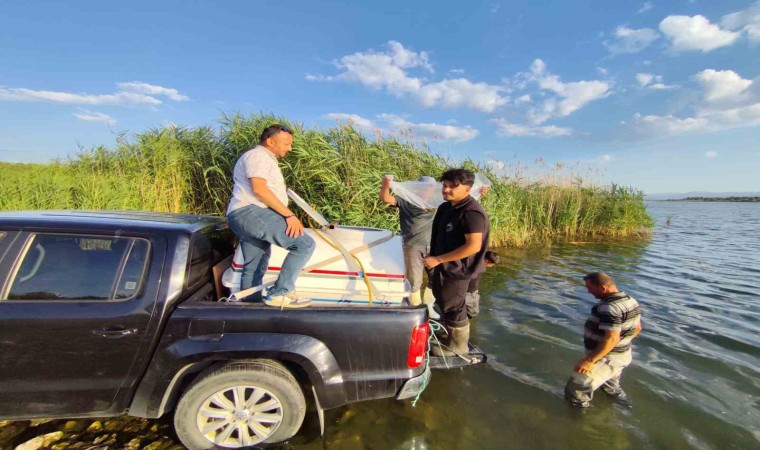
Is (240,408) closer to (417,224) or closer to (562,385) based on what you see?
(417,224)

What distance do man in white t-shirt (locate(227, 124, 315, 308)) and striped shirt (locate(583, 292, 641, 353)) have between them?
2.47 m

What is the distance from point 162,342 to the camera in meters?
2.14

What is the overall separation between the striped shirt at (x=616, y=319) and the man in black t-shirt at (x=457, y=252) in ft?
3.40

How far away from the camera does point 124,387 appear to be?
217cm

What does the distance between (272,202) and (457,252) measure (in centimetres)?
157

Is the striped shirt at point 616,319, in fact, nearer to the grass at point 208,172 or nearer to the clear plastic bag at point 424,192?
the clear plastic bag at point 424,192

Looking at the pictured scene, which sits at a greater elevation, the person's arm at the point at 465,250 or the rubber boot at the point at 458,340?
the person's arm at the point at 465,250

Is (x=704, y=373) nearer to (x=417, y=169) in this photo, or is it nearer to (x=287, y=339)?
(x=287, y=339)

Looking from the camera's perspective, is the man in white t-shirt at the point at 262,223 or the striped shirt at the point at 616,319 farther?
the striped shirt at the point at 616,319

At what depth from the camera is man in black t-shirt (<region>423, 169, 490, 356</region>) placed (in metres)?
2.99

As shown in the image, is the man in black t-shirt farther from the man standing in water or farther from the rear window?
the rear window

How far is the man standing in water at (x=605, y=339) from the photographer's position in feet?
9.41

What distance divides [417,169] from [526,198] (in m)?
5.08

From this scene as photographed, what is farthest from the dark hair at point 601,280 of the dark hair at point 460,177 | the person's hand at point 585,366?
the dark hair at point 460,177
